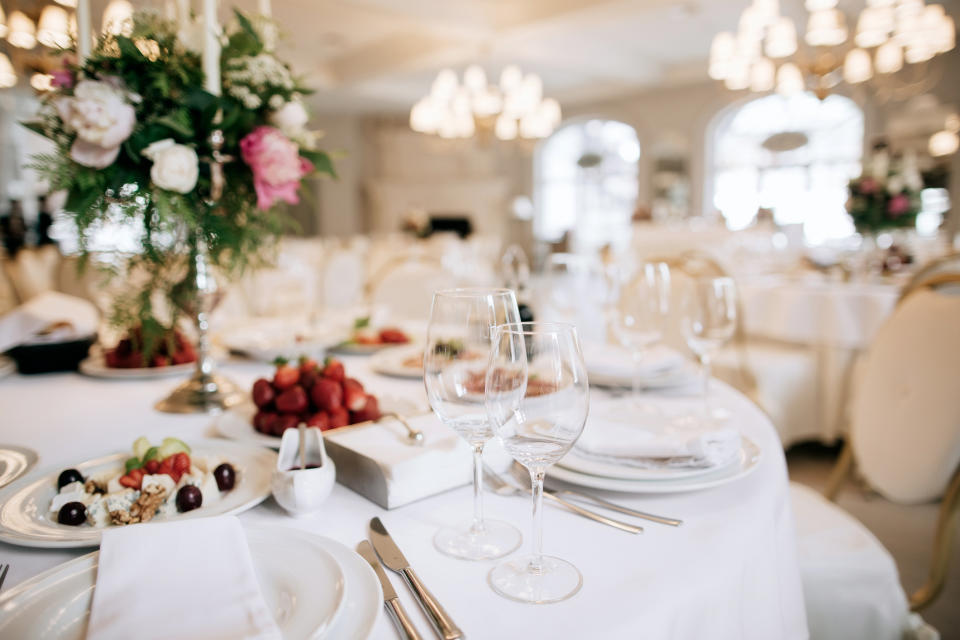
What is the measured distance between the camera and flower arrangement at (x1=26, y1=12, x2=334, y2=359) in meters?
1.07

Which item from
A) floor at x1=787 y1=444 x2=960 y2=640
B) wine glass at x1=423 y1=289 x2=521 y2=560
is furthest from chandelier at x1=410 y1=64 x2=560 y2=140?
wine glass at x1=423 y1=289 x2=521 y2=560

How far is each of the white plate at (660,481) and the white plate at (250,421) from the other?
0.26m

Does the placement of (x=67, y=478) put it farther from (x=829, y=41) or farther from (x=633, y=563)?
(x=829, y=41)

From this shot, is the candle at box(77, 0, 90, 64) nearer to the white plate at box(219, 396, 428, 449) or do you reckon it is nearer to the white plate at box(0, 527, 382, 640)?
the white plate at box(219, 396, 428, 449)

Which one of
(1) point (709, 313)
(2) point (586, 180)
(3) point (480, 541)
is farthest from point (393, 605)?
(2) point (586, 180)

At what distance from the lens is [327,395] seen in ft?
3.23

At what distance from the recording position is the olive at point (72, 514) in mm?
699

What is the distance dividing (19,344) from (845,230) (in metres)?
10.4

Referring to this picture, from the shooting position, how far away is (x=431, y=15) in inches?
285

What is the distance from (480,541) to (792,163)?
10760 mm

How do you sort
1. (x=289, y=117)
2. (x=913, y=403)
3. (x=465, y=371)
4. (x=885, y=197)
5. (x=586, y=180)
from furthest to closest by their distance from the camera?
(x=586, y=180), (x=885, y=197), (x=913, y=403), (x=289, y=117), (x=465, y=371)

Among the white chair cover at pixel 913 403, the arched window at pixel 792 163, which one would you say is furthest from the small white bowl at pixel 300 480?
the arched window at pixel 792 163

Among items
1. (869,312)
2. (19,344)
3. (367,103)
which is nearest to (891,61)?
(869,312)

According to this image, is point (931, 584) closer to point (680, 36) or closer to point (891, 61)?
point (891, 61)
